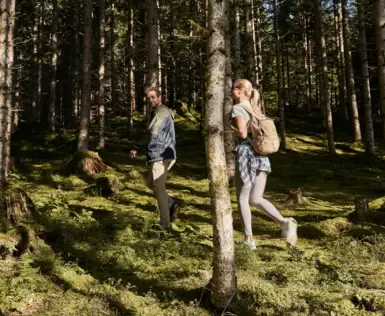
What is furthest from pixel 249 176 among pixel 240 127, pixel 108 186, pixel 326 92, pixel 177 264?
pixel 326 92

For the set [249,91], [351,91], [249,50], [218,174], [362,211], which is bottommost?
[362,211]

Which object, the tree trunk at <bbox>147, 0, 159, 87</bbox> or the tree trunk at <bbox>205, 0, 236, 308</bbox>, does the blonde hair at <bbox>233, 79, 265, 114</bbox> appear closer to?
the tree trunk at <bbox>205, 0, 236, 308</bbox>

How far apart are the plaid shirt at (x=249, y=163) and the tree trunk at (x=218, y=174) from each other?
5.23 ft

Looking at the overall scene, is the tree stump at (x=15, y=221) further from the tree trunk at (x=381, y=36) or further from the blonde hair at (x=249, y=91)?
the tree trunk at (x=381, y=36)

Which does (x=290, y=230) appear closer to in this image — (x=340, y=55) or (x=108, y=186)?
(x=108, y=186)

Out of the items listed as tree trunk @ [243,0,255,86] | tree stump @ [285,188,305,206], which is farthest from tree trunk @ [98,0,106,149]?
tree stump @ [285,188,305,206]

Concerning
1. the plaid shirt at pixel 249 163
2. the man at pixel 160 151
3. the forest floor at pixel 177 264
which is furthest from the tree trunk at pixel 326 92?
the plaid shirt at pixel 249 163

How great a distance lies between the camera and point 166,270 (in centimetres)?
490

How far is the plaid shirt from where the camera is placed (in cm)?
533

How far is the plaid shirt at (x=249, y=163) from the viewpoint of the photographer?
5328 millimetres

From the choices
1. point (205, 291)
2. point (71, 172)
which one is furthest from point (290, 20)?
point (205, 291)

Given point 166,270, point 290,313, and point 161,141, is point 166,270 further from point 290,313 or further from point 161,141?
point 161,141

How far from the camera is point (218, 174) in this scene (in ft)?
12.3

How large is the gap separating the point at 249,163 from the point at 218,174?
5.48 ft
